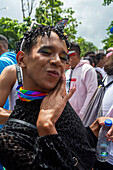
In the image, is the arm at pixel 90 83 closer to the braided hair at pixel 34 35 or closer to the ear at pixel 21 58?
the braided hair at pixel 34 35

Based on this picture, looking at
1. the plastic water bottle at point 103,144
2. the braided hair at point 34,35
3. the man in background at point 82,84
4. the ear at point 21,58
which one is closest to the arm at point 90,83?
the man in background at point 82,84

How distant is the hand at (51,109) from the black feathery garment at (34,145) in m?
0.05

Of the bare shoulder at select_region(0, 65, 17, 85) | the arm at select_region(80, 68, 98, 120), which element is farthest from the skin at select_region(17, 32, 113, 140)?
the arm at select_region(80, 68, 98, 120)

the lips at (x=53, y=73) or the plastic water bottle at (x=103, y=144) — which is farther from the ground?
the lips at (x=53, y=73)

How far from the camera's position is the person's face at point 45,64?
1113mm

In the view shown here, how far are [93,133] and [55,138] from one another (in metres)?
0.65

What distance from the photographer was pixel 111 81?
227 centimetres

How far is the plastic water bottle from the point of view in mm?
1522

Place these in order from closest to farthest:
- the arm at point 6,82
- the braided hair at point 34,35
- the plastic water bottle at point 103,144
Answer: the braided hair at point 34,35 < the plastic water bottle at point 103,144 < the arm at point 6,82

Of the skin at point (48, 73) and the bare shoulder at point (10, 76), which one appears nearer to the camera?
the skin at point (48, 73)

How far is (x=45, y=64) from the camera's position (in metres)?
1.11

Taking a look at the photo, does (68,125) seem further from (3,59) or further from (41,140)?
(3,59)

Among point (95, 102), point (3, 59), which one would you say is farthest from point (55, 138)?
point (3, 59)

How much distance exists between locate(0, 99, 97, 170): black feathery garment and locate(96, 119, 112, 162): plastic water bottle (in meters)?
0.41
